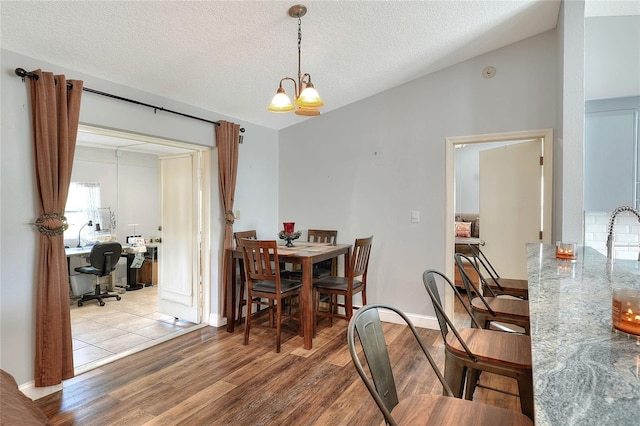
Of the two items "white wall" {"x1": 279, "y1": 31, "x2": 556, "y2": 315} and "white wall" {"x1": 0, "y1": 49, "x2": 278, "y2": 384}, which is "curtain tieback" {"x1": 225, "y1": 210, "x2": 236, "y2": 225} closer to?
"white wall" {"x1": 279, "y1": 31, "x2": 556, "y2": 315}

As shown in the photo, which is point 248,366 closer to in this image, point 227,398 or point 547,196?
point 227,398

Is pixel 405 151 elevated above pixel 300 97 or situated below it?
below

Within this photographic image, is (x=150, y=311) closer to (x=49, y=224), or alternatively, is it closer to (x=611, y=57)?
(x=49, y=224)

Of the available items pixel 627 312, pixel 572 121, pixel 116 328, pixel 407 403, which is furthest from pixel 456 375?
pixel 116 328

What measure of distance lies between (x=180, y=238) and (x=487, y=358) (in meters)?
3.50

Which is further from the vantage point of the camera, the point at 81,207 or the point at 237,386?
the point at 81,207

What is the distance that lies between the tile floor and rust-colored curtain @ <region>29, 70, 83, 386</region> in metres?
0.47

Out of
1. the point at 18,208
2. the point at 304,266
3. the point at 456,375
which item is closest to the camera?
the point at 456,375

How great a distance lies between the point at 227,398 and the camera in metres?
2.45

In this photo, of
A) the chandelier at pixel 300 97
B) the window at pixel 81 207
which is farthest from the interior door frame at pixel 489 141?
the window at pixel 81 207

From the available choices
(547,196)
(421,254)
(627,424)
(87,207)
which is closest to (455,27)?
(547,196)

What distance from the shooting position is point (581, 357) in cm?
79

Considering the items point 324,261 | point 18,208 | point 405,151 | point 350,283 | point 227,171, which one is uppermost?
point 405,151

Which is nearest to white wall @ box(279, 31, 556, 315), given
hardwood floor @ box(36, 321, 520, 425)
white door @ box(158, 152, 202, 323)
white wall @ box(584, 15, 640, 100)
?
white wall @ box(584, 15, 640, 100)
